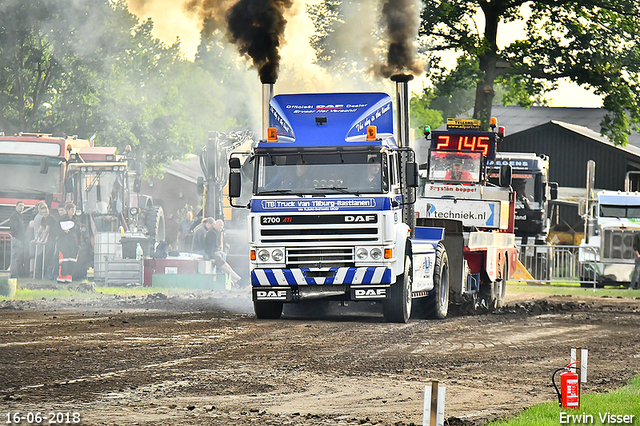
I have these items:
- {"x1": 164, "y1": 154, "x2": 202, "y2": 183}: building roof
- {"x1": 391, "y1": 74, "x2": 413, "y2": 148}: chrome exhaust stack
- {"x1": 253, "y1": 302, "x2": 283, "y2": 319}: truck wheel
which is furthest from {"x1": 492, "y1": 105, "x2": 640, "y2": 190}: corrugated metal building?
{"x1": 253, "y1": 302, "x2": 283, "y2": 319}: truck wheel

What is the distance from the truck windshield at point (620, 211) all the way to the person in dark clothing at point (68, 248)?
17405 millimetres

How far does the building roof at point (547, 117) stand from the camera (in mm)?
63969

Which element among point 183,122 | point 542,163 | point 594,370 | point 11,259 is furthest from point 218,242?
point 183,122

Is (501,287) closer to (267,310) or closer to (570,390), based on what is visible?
(267,310)

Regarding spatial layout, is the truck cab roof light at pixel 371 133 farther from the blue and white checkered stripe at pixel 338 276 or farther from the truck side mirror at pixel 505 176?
the truck side mirror at pixel 505 176

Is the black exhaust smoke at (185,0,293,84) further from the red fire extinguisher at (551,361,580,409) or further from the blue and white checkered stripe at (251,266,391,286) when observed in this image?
the red fire extinguisher at (551,361,580,409)

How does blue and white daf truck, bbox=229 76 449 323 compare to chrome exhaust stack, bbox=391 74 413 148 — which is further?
chrome exhaust stack, bbox=391 74 413 148

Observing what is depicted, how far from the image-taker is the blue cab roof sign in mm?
15344

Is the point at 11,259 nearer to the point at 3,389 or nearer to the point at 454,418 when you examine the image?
the point at 3,389

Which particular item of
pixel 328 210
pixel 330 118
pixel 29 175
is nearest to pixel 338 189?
pixel 328 210

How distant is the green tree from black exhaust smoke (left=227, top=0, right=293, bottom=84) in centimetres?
1594

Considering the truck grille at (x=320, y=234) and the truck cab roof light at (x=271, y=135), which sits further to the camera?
the truck cab roof light at (x=271, y=135)

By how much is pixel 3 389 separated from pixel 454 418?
409 centimetres

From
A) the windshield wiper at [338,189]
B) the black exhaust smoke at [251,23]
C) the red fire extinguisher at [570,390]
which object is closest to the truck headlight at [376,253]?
the windshield wiper at [338,189]
